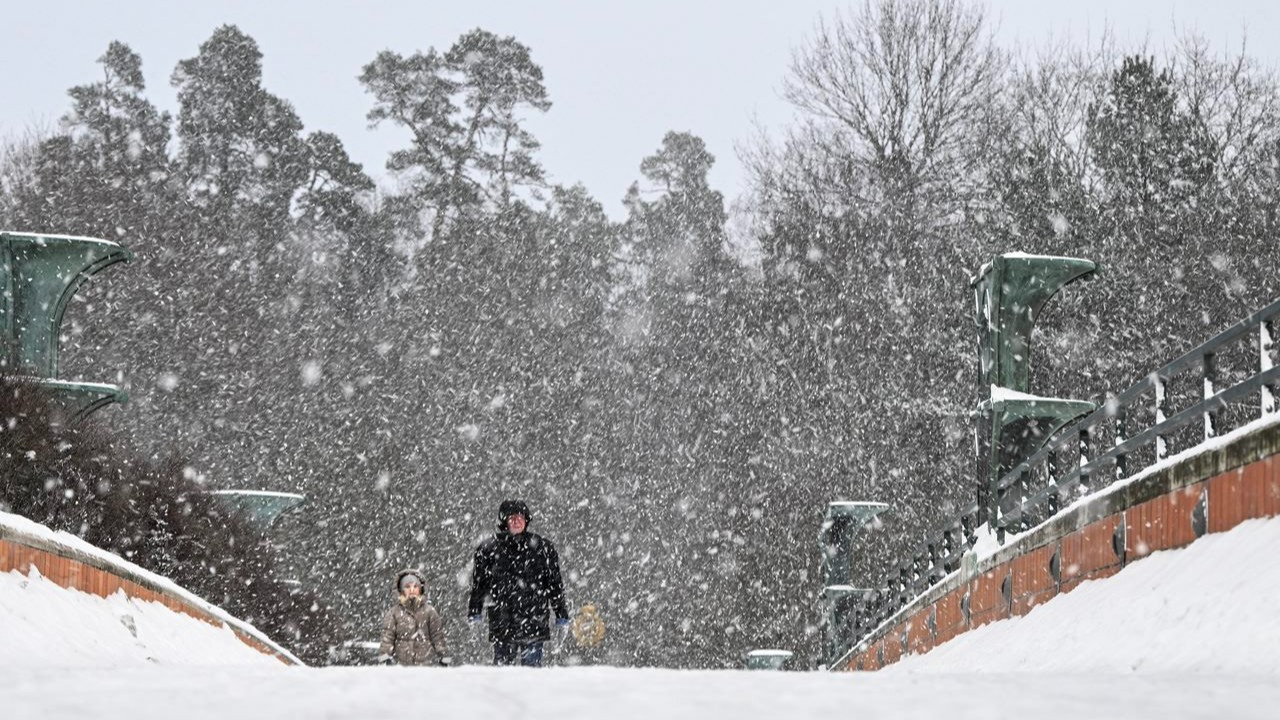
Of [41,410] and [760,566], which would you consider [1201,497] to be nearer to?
[41,410]

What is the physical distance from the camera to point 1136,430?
107 ft

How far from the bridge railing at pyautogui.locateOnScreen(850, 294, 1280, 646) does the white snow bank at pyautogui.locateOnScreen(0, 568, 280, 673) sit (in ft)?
17.8

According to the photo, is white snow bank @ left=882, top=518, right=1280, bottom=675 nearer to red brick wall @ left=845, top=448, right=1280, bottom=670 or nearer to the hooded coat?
red brick wall @ left=845, top=448, right=1280, bottom=670

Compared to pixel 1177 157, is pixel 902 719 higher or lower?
lower

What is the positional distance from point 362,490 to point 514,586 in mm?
29922

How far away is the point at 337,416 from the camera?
47.9 metres

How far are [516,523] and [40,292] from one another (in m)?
6.35

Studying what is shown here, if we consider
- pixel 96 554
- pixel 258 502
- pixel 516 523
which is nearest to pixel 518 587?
pixel 516 523

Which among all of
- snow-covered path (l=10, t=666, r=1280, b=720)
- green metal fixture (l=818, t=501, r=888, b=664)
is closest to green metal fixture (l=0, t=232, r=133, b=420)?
snow-covered path (l=10, t=666, r=1280, b=720)

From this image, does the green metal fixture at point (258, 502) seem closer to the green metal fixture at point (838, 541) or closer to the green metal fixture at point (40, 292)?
the green metal fixture at point (40, 292)

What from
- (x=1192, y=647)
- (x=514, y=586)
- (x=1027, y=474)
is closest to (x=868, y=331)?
(x=1027, y=474)

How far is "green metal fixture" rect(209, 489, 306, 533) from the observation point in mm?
21922

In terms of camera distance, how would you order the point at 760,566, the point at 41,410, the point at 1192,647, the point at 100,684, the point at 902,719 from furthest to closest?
the point at 760,566 → the point at 41,410 → the point at 1192,647 → the point at 100,684 → the point at 902,719

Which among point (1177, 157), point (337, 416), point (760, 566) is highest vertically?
point (1177, 157)
